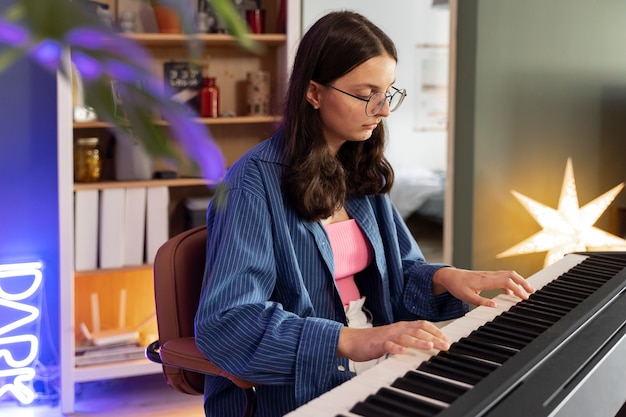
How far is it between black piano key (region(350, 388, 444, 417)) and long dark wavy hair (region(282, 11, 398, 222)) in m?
0.69

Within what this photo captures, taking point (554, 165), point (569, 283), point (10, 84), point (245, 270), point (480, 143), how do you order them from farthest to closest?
point (554, 165)
point (480, 143)
point (10, 84)
point (569, 283)
point (245, 270)

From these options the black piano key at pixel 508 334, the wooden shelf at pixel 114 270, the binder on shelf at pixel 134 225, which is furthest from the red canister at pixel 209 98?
the black piano key at pixel 508 334

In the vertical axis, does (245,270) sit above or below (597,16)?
below

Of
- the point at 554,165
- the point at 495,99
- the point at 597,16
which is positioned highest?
the point at 597,16

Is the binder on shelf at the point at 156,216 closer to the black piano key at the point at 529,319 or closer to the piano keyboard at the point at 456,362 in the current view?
the piano keyboard at the point at 456,362

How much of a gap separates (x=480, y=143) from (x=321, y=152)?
6.55 ft

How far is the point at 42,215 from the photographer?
3480 millimetres

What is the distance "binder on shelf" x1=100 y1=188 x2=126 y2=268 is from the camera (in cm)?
326

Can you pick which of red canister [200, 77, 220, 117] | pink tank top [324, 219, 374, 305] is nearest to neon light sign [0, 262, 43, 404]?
red canister [200, 77, 220, 117]

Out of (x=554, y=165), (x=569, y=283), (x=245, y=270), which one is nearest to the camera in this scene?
(x=245, y=270)

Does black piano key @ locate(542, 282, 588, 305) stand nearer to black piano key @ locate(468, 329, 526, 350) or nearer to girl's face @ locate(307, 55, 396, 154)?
black piano key @ locate(468, 329, 526, 350)

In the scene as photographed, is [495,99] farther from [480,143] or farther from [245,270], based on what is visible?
[245,270]

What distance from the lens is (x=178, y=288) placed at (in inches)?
68.4

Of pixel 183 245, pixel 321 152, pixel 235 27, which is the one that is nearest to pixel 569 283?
pixel 321 152
